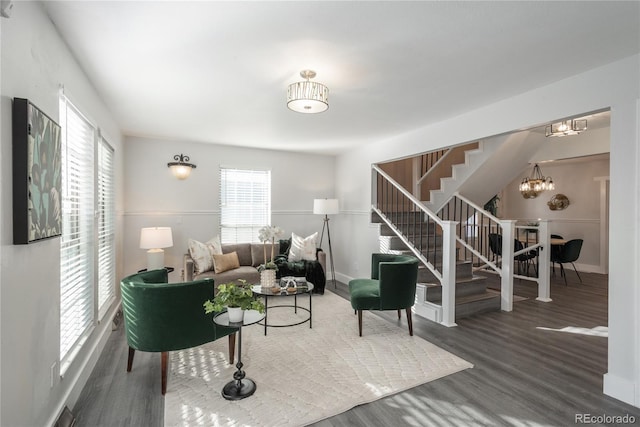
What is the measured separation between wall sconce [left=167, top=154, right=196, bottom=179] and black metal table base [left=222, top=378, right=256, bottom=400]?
371cm

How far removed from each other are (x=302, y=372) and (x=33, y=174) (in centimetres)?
231

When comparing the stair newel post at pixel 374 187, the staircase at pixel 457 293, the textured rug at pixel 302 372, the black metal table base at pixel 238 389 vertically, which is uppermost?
the stair newel post at pixel 374 187

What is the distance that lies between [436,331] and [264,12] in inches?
139

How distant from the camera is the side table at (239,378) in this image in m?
2.37

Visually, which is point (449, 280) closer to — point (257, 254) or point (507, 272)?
point (507, 272)

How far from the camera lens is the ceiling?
187cm

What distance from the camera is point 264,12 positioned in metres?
1.88

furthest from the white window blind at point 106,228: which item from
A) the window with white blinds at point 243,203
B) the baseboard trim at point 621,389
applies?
the baseboard trim at point 621,389

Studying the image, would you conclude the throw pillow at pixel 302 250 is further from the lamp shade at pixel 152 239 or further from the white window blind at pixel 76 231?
the white window blind at pixel 76 231

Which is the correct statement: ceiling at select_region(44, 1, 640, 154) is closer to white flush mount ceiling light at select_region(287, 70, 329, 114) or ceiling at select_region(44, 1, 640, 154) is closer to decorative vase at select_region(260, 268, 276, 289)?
white flush mount ceiling light at select_region(287, 70, 329, 114)

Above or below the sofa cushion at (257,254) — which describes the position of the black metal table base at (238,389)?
below

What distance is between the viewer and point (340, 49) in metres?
2.30

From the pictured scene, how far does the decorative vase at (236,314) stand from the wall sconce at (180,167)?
11.9ft

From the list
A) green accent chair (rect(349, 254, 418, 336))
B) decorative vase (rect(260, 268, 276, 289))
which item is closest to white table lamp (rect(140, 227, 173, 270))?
decorative vase (rect(260, 268, 276, 289))
